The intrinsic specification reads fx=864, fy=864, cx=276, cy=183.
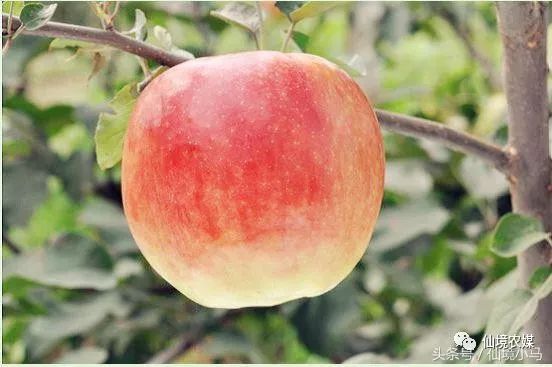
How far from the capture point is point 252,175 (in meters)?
0.43

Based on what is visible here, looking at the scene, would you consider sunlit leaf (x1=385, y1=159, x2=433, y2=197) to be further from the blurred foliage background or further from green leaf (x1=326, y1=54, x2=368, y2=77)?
green leaf (x1=326, y1=54, x2=368, y2=77)

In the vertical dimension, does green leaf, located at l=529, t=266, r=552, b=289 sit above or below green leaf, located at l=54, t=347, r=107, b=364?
above

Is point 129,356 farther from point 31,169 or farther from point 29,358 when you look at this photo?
point 31,169

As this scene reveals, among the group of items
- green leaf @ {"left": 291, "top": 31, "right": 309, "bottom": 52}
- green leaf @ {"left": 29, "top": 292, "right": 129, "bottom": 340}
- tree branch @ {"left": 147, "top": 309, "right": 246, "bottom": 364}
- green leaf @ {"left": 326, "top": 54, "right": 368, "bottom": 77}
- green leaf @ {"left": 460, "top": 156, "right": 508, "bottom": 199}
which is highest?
green leaf @ {"left": 326, "top": 54, "right": 368, "bottom": 77}

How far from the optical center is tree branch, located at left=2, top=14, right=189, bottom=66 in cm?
45

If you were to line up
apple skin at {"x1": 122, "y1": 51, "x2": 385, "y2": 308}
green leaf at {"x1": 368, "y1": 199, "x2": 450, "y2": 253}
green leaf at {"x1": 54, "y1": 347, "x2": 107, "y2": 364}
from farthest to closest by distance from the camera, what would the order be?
green leaf at {"x1": 368, "y1": 199, "x2": 450, "y2": 253}, green leaf at {"x1": 54, "y1": 347, "x2": 107, "y2": 364}, apple skin at {"x1": 122, "y1": 51, "x2": 385, "y2": 308}

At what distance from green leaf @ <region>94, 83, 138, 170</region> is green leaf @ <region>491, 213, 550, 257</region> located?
0.80 feet

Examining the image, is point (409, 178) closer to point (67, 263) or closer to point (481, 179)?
point (481, 179)

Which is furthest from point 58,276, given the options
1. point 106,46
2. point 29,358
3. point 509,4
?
point 509,4

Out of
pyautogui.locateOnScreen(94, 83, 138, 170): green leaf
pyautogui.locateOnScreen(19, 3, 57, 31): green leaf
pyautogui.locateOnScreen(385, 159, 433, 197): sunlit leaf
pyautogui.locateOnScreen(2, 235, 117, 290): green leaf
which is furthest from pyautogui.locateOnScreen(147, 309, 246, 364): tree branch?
pyautogui.locateOnScreen(19, 3, 57, 31): green leaf

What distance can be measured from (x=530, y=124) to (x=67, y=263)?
0.50 meters

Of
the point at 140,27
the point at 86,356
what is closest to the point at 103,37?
the point at 140,27

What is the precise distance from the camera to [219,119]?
434 millimetres

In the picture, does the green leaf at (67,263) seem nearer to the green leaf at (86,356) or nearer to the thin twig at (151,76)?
the green leaf at (86,356)
